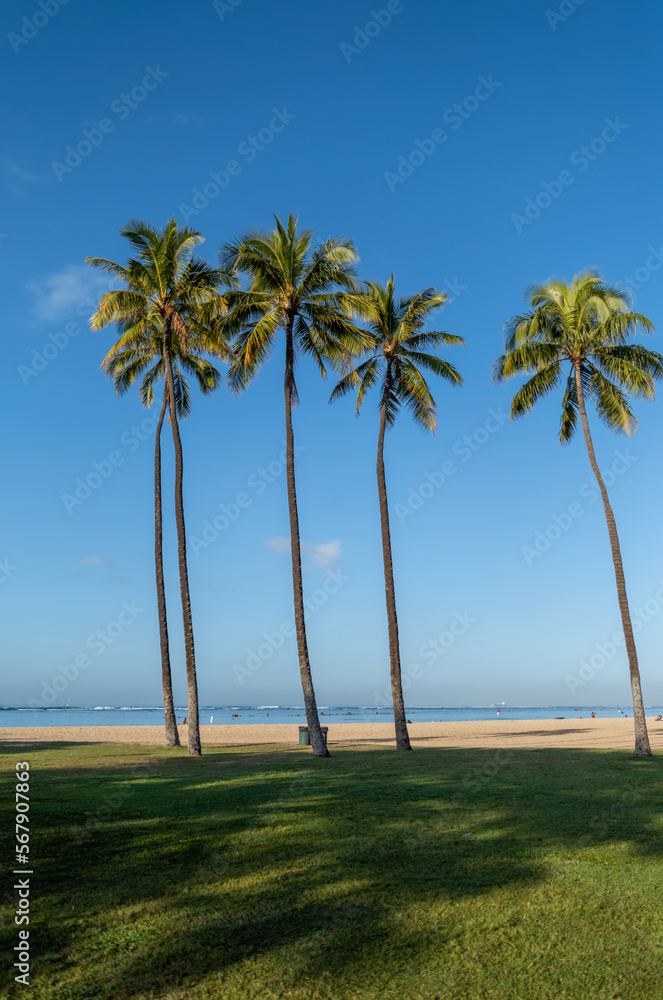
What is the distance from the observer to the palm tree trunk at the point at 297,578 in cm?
2038

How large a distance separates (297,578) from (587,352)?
12463 millimetres

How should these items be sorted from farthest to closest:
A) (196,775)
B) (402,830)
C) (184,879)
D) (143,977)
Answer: (196,775), (402,830), (184,879), (143,977)

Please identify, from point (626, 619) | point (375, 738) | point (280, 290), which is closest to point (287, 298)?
point (280, 290)

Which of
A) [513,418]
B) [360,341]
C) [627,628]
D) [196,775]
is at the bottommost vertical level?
[196,775]

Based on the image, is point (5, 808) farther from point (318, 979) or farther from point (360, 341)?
point (360, 341)

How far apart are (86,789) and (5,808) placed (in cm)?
220

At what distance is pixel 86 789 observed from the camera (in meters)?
11.4

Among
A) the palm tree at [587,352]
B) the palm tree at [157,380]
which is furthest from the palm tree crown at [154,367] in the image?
the palm tree at [587,352]

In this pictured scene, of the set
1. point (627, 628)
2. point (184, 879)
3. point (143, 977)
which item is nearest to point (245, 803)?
point (184, 879)

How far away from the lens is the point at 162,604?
1032 inches

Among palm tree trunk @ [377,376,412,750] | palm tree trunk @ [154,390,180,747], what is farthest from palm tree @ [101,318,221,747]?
palm tree trunk @ [377,376,412,750]

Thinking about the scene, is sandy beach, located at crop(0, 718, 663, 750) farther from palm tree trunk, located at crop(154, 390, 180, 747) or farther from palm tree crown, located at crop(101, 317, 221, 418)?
palm tree crown, located at crop(101, 317, 221, 418)

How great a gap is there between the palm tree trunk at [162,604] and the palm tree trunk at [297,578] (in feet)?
16.5

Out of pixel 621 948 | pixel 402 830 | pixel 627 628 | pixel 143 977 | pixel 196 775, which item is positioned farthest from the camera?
pixel 627 628
